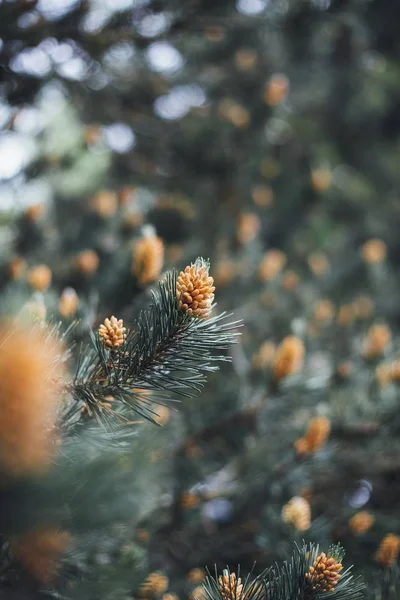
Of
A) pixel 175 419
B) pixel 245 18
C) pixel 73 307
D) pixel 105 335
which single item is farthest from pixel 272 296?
pixel 105 335

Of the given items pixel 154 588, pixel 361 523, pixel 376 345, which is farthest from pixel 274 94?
pixel 154 588

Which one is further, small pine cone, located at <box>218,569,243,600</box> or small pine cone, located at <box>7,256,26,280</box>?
small pine cone, located at <box>7,256,26,280</box>

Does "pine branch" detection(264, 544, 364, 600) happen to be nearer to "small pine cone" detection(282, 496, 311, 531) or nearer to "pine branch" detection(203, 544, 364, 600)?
"pine branch" detection(203, 544, 364, 600)

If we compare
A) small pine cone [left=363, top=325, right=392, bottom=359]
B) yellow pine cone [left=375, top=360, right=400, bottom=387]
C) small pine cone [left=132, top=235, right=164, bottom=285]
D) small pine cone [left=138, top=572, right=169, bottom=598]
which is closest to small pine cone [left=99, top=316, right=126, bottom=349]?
small pine cone [left=132, top=235, right=164, bottom=285]

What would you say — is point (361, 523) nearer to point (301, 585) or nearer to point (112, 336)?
point (301, 585)

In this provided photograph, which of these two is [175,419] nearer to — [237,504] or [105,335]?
[237,504]

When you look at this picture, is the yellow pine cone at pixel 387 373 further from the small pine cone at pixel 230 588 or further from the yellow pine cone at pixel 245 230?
the small pine cone at pixel 230 588
